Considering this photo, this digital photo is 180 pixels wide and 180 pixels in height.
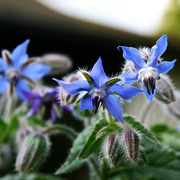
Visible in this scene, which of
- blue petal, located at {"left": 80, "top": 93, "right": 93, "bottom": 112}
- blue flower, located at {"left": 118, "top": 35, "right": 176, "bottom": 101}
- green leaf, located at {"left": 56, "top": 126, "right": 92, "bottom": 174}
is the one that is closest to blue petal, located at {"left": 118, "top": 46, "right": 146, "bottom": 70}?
blue flower, located at {"left": 118, "top": 35, "right": 176, "bottom": 101}

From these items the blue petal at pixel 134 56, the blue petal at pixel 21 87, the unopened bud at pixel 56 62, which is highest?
the unopened bud at pixel 56 62

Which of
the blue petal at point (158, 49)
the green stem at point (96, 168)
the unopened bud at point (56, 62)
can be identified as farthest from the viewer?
the unopened bud at point (56, 62)

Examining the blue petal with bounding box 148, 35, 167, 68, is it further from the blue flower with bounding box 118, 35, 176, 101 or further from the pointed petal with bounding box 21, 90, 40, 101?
the pointed petal with bounding box 21, 90, 40, 101

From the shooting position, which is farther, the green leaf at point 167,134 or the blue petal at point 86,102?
the green leaf at point 167,134

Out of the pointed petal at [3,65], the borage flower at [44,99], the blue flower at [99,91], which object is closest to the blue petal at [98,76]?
the blue flower at [99,91]

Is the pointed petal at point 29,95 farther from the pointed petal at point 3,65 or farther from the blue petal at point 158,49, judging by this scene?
the blue petal at point 158,49

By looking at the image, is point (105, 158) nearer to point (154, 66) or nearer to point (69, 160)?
point (69, 160)

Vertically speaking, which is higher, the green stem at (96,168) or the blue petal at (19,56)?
the blue petal at (19,56)
